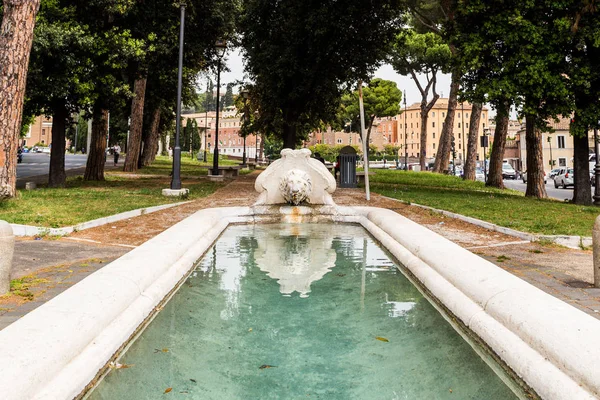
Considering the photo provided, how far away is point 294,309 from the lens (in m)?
4.23

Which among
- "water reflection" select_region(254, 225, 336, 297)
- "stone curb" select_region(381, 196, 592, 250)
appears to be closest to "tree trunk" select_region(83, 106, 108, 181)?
"water reflection" select_region(254, 225, 336, 297)

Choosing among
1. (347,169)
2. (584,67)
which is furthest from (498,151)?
(584,67)

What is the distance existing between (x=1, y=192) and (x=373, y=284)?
375 inches

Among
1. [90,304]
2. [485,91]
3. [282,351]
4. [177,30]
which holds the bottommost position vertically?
[282,351]

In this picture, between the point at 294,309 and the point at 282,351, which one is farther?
the point at 294,309

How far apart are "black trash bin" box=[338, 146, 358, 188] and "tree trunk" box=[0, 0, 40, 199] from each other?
1158 centimetres

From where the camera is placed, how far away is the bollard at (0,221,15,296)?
4418mm

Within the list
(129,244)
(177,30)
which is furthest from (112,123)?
(129,244)

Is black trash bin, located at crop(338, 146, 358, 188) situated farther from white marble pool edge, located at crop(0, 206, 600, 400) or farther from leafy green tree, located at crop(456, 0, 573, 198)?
white marble pool edge, located at crop(0, 206, 600, 400)

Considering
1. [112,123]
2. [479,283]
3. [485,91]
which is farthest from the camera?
[112,123]

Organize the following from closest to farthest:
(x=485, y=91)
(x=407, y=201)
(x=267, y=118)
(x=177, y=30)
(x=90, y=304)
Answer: (x=90, y=304) < (x=407, y=201) < (x=485, y=91) < (x=177, y=30) < (x=267, y=118)

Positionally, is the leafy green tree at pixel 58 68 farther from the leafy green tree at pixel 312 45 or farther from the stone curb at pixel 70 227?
the leafy green tree at pixel 312 45

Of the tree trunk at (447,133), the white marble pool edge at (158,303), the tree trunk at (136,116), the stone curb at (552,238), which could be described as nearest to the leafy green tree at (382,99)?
the tree trunk at (447,133)

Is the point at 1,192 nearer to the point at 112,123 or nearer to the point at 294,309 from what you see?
the point at 294,309
